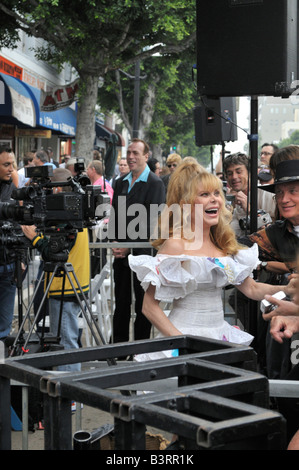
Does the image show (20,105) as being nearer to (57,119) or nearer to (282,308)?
(57,119)

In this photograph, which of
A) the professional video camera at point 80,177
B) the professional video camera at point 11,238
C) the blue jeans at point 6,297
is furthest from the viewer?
the blue jeans at point 6,297

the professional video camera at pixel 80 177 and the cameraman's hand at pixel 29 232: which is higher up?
the professional video camera at pixel 80 177

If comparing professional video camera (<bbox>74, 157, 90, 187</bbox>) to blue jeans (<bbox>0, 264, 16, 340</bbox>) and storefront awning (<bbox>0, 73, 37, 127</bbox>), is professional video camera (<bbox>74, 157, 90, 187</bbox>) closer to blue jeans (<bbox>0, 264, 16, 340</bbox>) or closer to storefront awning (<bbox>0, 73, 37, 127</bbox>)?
blue jeans (<bbox>0, 264, 16, 340</bbox>)

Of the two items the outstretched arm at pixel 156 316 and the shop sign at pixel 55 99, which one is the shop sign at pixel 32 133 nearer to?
the shop sign at pixel 55 99

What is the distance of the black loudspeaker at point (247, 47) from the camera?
4.93 m

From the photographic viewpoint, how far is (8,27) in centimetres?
1694

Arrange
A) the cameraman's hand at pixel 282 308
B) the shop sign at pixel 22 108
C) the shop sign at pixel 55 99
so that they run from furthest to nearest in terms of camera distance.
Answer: the shop sign at pixel 55 99 → the shop sign at pixel 22 108 → the cameraman's hand at pixel 282 308

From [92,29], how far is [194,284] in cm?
1423

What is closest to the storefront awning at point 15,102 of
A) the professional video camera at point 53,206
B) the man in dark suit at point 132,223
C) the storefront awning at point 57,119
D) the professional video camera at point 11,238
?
the storefront awning at point 57,119

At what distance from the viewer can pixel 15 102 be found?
18109 millimetres

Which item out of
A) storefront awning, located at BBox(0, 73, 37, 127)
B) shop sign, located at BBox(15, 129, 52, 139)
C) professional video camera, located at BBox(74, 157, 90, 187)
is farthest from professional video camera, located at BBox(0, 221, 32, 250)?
shop sign, located at BBox(15, 129, 52, 139)

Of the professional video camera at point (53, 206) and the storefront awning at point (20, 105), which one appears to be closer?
the professional video camera at point (53, 206)
